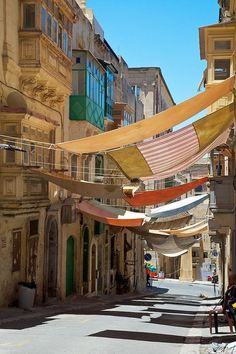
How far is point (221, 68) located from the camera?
1962 cm

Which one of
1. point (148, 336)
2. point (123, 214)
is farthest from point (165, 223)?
point (148, 336)

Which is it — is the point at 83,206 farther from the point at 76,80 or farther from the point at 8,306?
the point at 8,306

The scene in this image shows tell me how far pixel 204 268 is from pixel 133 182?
37.5 metres

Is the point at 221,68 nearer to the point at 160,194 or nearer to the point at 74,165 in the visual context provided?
the point at 160,194

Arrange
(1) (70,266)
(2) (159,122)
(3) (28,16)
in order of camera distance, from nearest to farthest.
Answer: (2) (159,122) → (3) (28,16) → (1) (70,266)

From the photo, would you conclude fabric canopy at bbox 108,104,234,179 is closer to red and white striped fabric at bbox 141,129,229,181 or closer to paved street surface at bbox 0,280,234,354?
red and white striped fabric at bbox 141,129,229,181

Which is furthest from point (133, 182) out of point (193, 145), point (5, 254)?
point (5, 254)

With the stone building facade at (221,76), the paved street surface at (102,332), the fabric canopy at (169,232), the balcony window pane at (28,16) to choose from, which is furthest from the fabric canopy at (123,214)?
the balcony window pane at (28,16)

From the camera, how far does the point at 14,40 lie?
1711 centimetres

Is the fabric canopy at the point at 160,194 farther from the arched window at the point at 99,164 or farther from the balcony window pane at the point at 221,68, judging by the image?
the arched window at the point at 99,164

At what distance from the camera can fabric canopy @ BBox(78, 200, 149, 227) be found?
21.4m

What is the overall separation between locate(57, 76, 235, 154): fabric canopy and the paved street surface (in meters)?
3.79

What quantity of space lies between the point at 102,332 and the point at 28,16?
10017 millimetres

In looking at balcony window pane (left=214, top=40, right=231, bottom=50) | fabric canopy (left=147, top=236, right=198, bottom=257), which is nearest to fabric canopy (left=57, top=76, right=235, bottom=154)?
balcony window pane (left=214, top=40, right=231, bottom=50)
